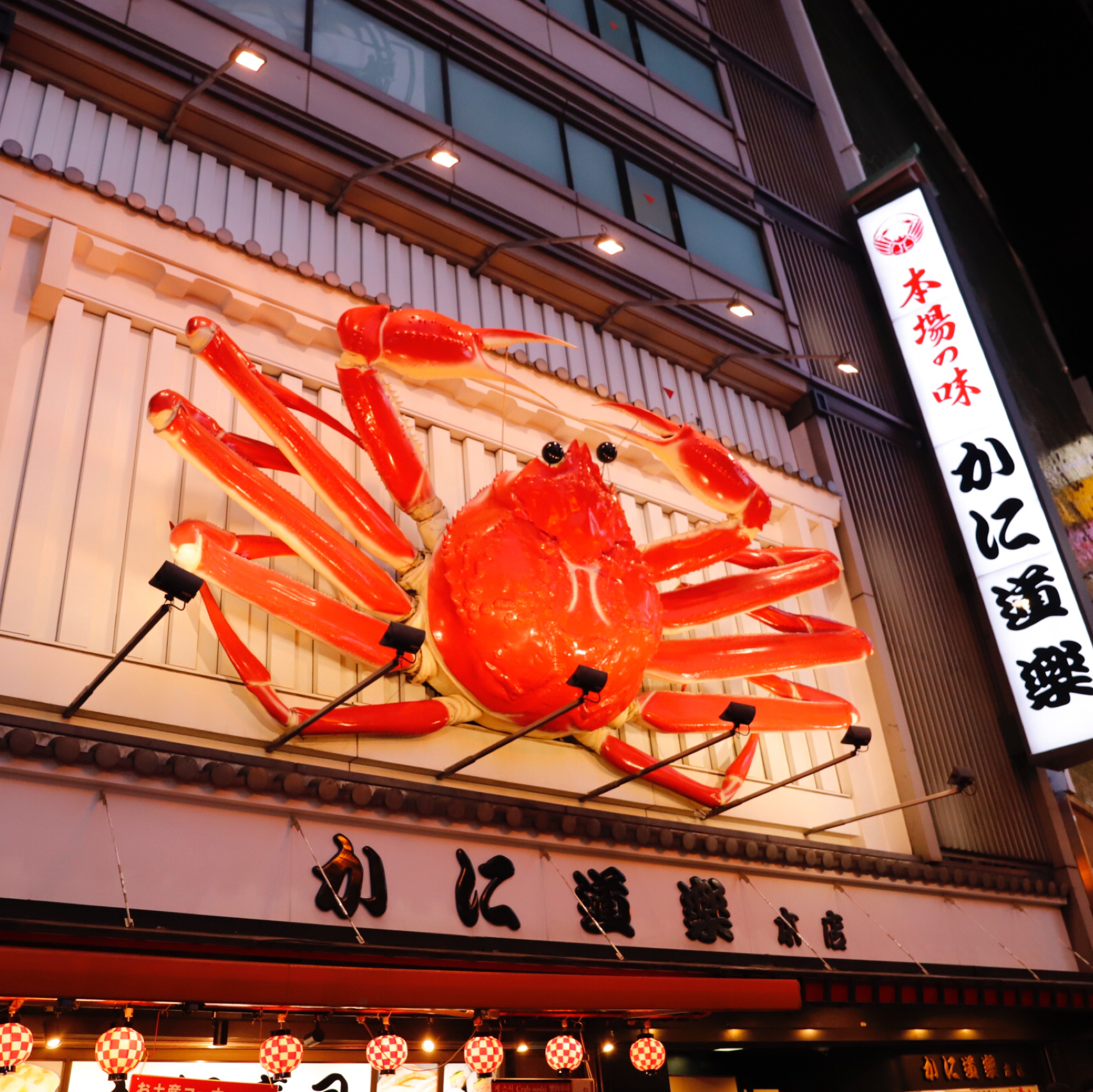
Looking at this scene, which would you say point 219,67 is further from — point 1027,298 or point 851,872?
point 1027,298

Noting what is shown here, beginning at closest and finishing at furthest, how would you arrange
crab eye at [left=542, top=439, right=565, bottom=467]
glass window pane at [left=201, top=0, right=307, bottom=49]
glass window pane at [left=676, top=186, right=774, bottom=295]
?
→ 1. crab eye at [left=542, top=439, right=565, bottom=467]
2. glass window pane at [left=201, top=0, right=307, bottom=49]
3. glass window pane at [left=676, top=186, right=774, bottom=295]

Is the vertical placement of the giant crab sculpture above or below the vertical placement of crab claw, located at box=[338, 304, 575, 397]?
below

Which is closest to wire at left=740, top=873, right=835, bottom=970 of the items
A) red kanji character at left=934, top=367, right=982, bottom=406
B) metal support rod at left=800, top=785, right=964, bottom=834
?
metal support rod at left=800, top=785, right=964, bottom=834

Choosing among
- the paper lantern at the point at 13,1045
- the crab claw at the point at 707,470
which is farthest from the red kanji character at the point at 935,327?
the paper lantern at the point at 13,1045

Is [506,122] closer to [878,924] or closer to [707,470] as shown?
[707,470]

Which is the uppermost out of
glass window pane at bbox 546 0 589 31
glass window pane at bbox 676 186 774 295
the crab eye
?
glass window pane at bbox 546 0 589 31

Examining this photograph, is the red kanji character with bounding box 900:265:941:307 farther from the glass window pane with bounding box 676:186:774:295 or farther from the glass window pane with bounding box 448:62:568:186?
the glass window pane with bounding box 448:62:568:186

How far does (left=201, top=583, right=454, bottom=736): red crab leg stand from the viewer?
5.24 m

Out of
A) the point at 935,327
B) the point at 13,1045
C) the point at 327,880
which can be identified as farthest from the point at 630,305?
the point at 13,1045

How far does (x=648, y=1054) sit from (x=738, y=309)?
659cm

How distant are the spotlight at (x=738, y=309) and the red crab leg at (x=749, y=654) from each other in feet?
12.0

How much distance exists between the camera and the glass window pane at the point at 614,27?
11.3 m

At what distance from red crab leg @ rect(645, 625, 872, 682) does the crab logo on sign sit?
621cm

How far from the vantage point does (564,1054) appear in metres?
5.47
